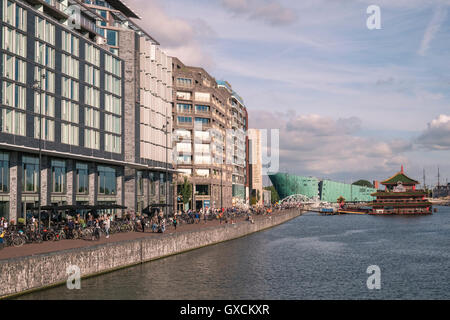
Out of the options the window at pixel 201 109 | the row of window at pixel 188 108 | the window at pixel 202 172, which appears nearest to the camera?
the row of window at pixel 188 108

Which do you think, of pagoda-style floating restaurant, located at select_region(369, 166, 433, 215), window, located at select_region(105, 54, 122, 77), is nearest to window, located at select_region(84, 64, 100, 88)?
window, located at select_region(105, 54, 122, 77)

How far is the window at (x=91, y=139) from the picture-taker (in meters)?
63.9

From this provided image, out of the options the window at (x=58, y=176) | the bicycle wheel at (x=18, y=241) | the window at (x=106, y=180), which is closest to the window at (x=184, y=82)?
the window at (x=106, y=180)

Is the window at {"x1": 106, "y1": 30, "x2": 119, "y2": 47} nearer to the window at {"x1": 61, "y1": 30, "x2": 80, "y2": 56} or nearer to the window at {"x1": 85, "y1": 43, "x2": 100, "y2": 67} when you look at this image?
the window at {"x1": 85, "y1": 43, "x2": 100, "y2": 67}

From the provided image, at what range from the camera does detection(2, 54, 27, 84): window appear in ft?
162

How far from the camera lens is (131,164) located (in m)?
71.6

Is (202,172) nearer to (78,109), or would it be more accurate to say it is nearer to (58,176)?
(78,109)

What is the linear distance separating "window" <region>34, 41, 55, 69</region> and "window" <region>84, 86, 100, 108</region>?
7637mm

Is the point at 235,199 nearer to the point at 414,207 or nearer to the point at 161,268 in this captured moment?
the point at 414,207

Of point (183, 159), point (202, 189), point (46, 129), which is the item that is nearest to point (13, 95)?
point (46, 129)

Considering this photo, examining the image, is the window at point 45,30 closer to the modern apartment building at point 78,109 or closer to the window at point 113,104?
the modern apartment building at point 78,109

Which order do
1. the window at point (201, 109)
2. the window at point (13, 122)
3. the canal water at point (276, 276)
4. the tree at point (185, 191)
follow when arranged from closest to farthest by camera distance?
the canal water at point (276, 276) < the window at point (13, 122) < the tree at point (185, 191) < the window at point (201, 109)

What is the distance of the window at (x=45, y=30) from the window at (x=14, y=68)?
13.6 ft
